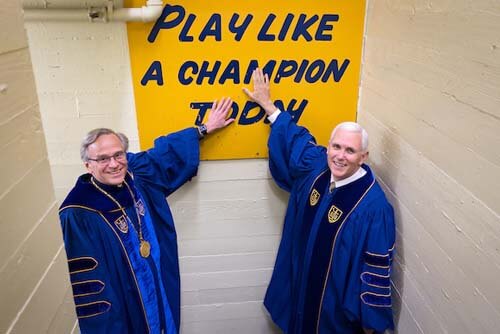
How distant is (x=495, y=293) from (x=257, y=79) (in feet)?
4.10

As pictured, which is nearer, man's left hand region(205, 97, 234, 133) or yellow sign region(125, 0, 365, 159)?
yellow sign region(125, 0, 365, 159)

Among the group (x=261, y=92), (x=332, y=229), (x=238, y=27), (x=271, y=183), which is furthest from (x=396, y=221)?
(x=238, y=27)

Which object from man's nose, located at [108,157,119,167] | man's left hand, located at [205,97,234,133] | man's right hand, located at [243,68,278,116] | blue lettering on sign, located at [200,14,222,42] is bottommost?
man's nose, located at [108,157,119,167]

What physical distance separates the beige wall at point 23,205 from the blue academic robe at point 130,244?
581mm

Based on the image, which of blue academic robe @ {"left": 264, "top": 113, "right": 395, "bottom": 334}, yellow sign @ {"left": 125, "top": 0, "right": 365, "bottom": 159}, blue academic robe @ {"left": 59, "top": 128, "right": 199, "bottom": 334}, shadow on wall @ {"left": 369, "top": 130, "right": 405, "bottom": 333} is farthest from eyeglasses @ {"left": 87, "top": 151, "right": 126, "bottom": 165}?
shadow on wall @ {"left": 369, "top": 130, "right": 405, "bottom": 333}

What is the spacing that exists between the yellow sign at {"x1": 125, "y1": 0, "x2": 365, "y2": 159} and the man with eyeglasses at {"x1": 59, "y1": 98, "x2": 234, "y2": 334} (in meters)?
0.10

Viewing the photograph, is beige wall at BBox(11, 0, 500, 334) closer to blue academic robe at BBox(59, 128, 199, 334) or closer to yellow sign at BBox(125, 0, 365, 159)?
yellow sign at BBox(125, 0, 365, 159)

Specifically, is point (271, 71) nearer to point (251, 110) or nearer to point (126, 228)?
point (251, 110)

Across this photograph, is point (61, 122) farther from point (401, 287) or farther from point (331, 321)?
point (401, 287)

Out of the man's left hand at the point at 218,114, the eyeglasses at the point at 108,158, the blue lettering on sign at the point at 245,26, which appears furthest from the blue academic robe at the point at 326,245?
the eyeglasses at the point at 108,158

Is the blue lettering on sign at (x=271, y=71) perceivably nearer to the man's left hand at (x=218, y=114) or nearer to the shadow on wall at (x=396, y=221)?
the man's left hand at (x=218, y=114)

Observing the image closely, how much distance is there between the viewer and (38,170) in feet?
3.31

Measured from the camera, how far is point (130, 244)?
178 cm

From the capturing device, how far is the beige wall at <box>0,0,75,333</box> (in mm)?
845
